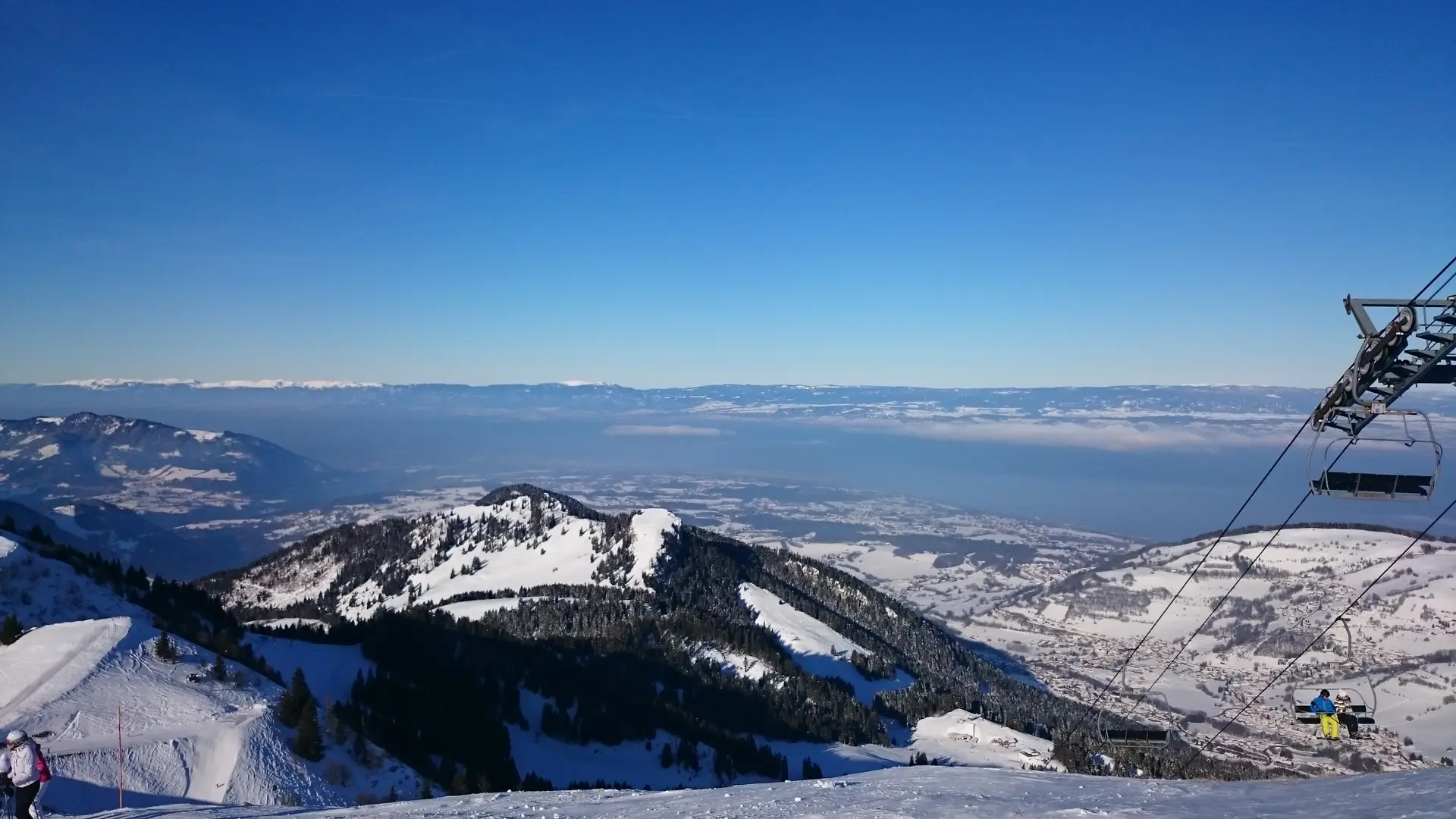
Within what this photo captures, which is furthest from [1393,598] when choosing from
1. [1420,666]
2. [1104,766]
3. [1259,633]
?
[1104,766]

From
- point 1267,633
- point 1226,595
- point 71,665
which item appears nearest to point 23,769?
point 71,665

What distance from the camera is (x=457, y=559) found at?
12219cm

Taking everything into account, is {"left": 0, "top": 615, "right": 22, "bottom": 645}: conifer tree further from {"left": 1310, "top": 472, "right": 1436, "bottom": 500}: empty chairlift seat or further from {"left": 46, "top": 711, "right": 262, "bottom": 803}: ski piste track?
A: {"left": 1310, "top": 472, "right": 1436, "bottom": 500}: empty chairlift seat

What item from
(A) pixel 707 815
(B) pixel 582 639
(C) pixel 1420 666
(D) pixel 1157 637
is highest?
(A) pixel 707 815

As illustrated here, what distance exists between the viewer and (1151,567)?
180125mm

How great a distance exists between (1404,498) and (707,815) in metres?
12.7

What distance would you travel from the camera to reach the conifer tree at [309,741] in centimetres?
2533

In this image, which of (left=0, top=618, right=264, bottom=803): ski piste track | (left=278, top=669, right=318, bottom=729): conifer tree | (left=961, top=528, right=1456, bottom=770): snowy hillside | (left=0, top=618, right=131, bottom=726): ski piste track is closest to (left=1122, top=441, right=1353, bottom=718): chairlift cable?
(left=961, top=528, right=1456, bottom=770): snowy hillside

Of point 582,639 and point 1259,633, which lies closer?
point 582,639

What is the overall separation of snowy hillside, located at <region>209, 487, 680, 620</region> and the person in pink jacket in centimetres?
8335

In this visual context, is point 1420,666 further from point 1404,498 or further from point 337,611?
point 337,611

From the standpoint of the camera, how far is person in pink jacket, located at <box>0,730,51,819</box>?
13.6 m

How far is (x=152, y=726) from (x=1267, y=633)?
532 ft

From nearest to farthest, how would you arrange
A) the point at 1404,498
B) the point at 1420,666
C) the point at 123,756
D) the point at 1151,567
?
the point at 1404,498 < the point at 123,756 < the point at 1420,666 < the point at 1151,567
